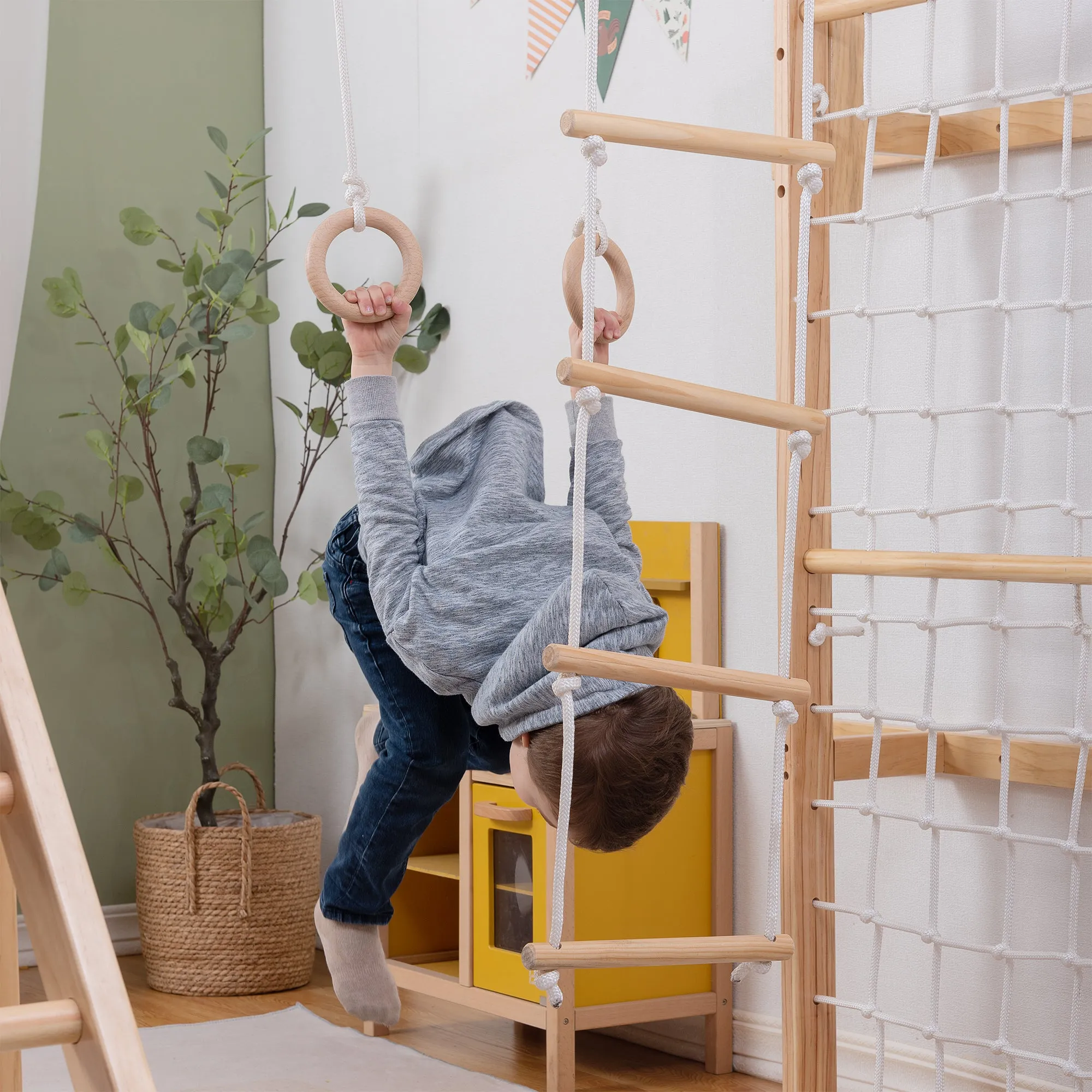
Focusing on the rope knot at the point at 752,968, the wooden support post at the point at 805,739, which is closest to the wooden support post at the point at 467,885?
the wooden support post at the point at 805,739

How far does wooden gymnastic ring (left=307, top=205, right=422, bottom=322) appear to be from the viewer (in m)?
1.33

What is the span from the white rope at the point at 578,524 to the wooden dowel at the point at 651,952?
0.04ft

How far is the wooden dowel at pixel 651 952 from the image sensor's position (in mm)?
1216

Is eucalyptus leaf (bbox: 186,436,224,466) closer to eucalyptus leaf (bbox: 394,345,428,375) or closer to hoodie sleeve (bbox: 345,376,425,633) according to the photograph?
eucalyptus leaf (bbox: 394,345,428,375)

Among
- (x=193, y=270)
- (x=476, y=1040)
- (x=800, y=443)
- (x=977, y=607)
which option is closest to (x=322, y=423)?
(x=193, y=270)

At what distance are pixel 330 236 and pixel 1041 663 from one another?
123cm

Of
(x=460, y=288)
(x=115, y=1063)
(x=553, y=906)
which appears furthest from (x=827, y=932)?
(x=460, y=288)

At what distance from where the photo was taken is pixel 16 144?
223 centimetres

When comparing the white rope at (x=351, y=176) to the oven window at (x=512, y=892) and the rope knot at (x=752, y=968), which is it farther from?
the oven window at (x=512, y=892)

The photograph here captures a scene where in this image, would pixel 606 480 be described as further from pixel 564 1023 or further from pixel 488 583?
pixel 564 1023

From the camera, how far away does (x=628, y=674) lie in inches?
46.4

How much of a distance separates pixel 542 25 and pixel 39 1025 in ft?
7.94

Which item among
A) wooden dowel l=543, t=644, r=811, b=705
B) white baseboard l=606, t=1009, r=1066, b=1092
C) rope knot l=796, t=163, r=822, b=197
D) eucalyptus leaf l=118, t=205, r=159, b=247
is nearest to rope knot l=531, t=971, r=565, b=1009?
wooden dowel l=543, t=644, r=811, b=705

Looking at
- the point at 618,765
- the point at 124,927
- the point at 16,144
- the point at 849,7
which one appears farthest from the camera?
the point at 124,927
